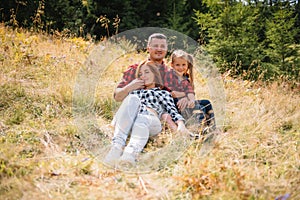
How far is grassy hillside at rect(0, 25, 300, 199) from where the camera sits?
161cm

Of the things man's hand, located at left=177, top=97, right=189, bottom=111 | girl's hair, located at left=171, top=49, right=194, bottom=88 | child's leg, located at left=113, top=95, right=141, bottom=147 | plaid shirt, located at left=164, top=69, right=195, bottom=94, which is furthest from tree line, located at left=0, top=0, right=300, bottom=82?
child's leg, located at left=113, top=95, right=141, bottom=147

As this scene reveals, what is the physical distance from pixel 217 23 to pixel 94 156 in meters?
4.56

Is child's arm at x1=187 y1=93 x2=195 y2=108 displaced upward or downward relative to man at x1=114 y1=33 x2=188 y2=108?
downward

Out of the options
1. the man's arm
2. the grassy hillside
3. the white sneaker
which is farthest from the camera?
the man's arm

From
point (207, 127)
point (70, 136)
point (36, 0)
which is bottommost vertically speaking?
point (70, 136)

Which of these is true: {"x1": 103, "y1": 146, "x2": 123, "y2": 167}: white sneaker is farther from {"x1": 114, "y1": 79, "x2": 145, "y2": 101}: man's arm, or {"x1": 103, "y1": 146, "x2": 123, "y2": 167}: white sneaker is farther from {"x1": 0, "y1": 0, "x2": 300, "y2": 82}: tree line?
{"x1": 0, "y1": 0, "x2": 300, "y2": 82}: tree line

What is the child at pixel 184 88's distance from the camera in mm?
2594

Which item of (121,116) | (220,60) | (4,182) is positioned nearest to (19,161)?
(4,182)

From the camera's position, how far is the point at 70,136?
7.88 ft

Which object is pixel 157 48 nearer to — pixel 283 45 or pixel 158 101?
pixel 158 101

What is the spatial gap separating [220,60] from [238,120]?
2631 mm

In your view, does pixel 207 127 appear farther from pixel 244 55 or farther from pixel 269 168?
pixel 244 55

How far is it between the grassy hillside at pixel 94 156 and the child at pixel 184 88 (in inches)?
11.1

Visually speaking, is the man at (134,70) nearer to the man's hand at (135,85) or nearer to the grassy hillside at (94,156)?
the man's hand at (135,85)
